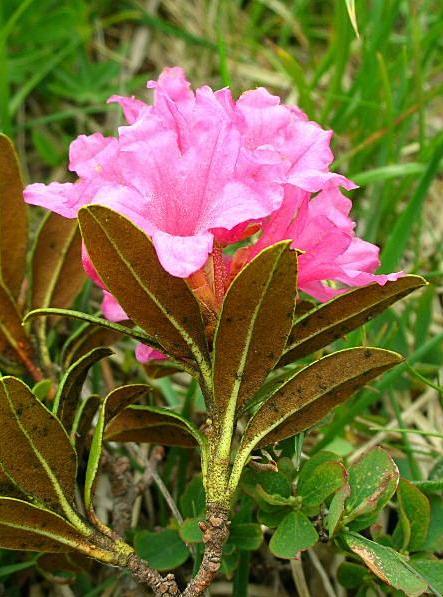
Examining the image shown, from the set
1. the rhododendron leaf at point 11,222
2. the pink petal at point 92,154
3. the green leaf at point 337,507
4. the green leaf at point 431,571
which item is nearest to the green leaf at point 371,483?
the green leaf at point 337,507

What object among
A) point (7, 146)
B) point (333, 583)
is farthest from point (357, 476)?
point (7, 146)

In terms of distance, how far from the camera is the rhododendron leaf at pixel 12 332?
138 cm

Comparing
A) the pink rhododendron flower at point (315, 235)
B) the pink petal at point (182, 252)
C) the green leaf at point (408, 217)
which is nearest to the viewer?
the pink petal at point (182, 252)

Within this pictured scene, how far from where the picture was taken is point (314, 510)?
117 centimetres

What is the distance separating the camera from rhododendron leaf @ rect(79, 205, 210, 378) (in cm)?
97

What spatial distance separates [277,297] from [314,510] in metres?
0.37

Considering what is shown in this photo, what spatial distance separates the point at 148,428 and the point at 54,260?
0.43m

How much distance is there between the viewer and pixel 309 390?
3.67ft

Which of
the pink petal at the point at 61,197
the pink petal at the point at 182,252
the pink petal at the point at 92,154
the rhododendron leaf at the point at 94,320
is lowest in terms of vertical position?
the rhododendron leaf at the point at 94,320

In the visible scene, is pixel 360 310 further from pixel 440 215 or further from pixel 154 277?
pixel 440 215

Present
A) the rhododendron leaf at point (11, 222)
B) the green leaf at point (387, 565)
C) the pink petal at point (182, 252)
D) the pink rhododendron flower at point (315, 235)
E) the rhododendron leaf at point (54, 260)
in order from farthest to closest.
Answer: the rhododendron leaf at point (54, 260), the rhododendron leaf at point (11, 222), the pink rhododendron flower at point (315, 235), the green leaf at point (387, 565), the pink petal at point (182, 252)

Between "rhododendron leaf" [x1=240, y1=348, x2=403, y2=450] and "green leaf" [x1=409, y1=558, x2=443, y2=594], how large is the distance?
11.8 inches

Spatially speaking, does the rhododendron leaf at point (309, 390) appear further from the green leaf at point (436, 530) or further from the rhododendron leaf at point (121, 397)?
the green leaf at point (436, 530)

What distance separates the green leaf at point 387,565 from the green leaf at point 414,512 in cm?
10
